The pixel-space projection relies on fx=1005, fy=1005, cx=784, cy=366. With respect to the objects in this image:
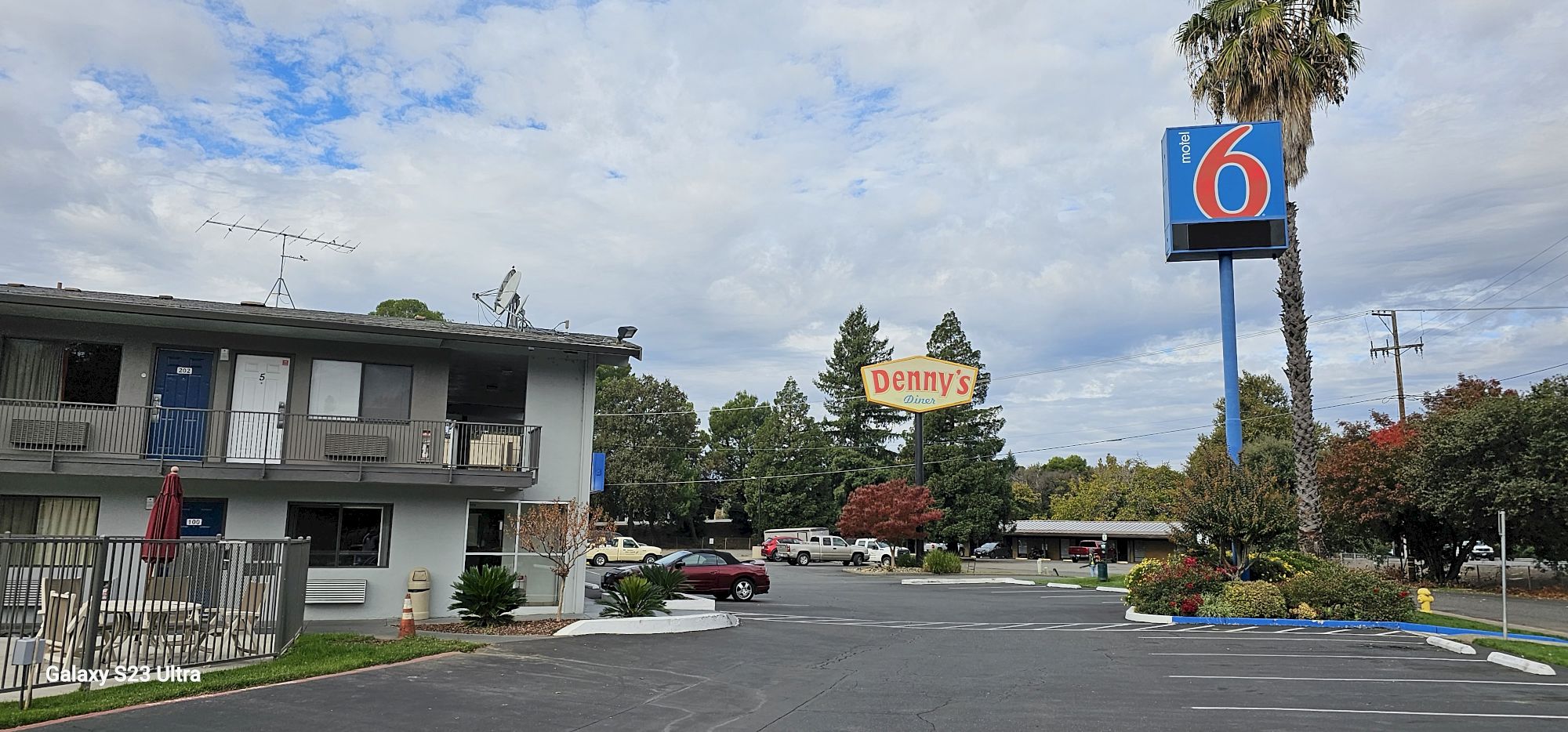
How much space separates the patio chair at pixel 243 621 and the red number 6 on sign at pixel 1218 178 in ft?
76.0

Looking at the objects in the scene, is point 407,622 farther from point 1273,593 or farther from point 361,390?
point 1273,593

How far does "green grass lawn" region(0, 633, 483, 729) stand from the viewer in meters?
9.38

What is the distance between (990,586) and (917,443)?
1210 centimetres

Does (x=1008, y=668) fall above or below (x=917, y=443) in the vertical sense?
below

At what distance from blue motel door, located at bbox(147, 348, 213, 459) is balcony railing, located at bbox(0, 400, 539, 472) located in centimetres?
2

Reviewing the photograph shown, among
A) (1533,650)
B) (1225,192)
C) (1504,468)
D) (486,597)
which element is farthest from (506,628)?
(1504,468)

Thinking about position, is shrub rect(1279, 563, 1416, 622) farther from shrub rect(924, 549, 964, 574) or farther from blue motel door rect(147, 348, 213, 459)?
shrub rect(924, 549, 964, 574)

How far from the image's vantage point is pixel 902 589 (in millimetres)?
35281

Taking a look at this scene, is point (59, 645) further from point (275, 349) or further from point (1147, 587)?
point (1147, 587)

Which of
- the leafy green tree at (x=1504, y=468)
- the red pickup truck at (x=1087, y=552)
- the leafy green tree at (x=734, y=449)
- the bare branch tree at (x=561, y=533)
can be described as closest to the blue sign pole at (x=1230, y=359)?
the leafy green tree at (x=1504, y=468)

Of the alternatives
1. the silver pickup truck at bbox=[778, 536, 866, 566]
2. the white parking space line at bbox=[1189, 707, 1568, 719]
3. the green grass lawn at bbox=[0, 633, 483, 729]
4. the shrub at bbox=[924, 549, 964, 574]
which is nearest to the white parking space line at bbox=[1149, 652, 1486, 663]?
the white parking space line at bbox=[1189, 707, 1568, 719]

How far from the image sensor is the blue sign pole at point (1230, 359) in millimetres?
25375

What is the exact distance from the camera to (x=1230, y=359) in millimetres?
25797

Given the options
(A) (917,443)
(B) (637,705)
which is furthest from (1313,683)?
(A) (917,443)
